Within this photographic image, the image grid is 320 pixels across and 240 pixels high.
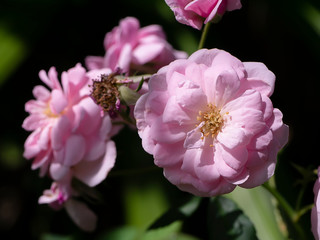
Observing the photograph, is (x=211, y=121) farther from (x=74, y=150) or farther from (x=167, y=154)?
(x=74, y=150)

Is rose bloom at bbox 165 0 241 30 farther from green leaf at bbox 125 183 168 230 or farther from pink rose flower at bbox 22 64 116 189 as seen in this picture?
green leaf at bbox 125 183 168 230

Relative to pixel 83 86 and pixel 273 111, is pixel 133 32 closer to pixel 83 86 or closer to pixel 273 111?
pixel 83 86

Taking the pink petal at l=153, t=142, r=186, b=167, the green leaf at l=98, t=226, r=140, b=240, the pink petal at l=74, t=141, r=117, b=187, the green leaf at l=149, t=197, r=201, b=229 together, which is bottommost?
the green leaf at l=98, t=226, r=140, b=240

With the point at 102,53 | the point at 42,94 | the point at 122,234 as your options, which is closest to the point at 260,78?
the point at 42,94

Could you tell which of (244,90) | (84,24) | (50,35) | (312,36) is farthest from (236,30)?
(244,90)

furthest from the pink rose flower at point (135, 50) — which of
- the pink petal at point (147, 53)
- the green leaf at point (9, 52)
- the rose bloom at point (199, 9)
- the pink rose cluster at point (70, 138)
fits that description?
the green leaf at point (9, 52)

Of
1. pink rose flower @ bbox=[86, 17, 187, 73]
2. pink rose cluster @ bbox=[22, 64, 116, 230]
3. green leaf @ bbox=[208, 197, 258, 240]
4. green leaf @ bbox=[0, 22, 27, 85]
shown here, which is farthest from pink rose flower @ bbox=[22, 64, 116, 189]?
green leaf @ bbox=[0, 22, 27, 85]
